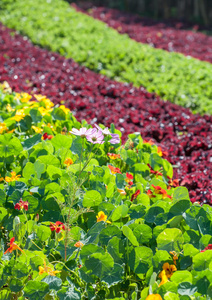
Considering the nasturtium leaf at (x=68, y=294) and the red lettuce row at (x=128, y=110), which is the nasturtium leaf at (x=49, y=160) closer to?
the nasturtium leaf at (x=68, y=294)

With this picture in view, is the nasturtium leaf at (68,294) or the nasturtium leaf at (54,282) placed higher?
the nasturtium leaf at (54,282)

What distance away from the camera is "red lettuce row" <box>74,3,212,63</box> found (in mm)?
9867

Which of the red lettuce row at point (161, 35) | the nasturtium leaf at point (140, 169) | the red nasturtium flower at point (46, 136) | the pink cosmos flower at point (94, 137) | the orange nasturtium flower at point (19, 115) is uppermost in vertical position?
the pink cosmos flower at point (94, 137)

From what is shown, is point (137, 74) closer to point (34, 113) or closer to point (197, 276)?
point (34, 113)

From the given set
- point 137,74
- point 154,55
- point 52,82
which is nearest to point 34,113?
point 52,82

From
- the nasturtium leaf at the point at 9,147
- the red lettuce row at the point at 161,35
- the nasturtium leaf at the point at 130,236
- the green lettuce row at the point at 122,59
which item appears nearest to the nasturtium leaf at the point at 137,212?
the nasturtium leaf at the point at 130,236

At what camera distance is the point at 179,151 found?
12.2 feet

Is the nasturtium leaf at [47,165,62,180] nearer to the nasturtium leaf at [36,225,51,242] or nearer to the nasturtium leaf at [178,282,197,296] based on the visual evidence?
the nasturtium leaf at [36,225,51,242]

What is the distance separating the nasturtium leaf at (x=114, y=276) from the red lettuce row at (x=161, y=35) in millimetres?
8375

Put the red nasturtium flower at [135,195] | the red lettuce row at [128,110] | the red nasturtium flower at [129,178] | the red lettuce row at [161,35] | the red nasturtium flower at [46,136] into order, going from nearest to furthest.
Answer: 1. the red nasturtium flower at [135,195]
2. the red nasturtium flower at [129,178]
3. the red nasturtium flower at [46,136]
4. the red lettuce row at [128,110]
5. the red lettuce row at [161,35]

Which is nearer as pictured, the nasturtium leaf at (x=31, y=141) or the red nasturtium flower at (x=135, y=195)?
the red nasturtium flower at (x=135, y=195)

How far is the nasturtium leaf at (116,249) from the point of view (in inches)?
62.9

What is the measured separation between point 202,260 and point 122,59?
616 cm

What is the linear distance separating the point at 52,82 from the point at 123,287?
169 inches
